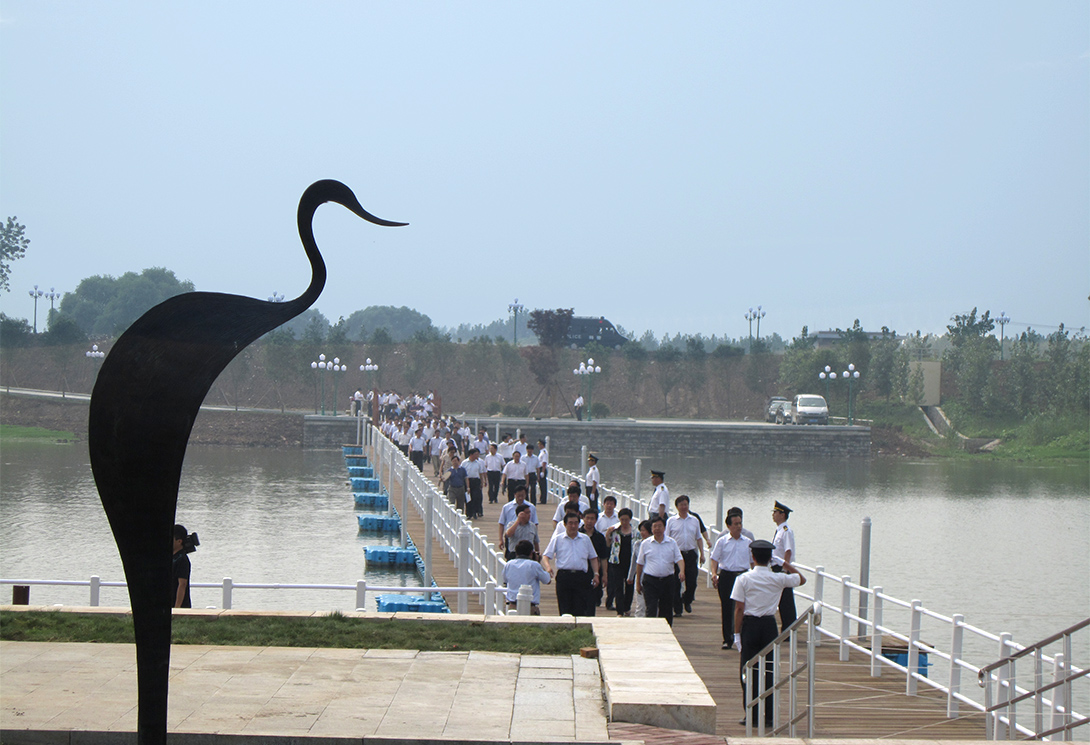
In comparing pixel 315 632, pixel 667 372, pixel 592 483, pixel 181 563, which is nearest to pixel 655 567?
pixel 315 632

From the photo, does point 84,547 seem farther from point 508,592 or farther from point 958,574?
point 958,574

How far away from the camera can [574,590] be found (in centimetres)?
1122

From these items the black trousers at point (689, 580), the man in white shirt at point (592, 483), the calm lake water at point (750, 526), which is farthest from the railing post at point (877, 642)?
the man in white shirt at point (592, 483)

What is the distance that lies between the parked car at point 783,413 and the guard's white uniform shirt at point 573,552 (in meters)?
51.3

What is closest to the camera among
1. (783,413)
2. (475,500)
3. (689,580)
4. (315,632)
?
(315,632)

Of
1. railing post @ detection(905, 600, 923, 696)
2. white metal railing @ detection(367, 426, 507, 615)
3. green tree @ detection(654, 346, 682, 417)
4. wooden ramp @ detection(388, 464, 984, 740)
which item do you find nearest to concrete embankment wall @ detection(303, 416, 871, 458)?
green tree @ detection(654, 346, 682, 417)

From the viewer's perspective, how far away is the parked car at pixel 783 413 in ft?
200

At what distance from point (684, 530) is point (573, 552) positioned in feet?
7.70

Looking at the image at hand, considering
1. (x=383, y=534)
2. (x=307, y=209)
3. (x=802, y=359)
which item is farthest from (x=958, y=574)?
(x=802, y=359)

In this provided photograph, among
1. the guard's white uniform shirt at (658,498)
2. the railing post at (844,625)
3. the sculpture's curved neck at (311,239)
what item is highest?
the sculpture's curved neck at (311,239)

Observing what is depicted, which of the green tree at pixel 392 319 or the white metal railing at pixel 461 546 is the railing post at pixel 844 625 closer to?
the white metal railing at pixel 461 546

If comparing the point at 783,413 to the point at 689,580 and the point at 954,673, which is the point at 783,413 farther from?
the point at 954,673

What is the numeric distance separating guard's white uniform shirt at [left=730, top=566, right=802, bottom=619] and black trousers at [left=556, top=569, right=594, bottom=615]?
284cm

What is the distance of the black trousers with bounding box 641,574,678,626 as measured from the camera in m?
11.2
